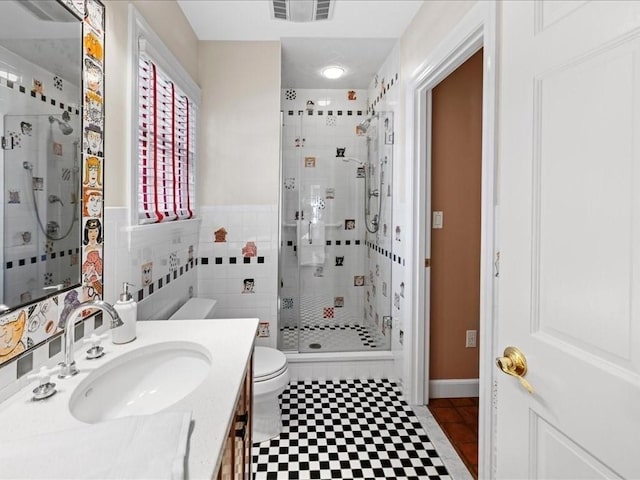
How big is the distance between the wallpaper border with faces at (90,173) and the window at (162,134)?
0.29 m

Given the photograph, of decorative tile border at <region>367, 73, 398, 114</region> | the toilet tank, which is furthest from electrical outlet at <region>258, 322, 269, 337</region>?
decorative tile border at <region>367, 73, 398, 114</region>

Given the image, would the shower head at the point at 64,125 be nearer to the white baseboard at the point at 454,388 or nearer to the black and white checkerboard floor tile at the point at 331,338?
the black and white checkerboard floor tile at the point at 331,338

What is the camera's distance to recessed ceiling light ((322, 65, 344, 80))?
3104 mm

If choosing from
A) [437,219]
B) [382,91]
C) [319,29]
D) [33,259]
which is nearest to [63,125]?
[33,259]

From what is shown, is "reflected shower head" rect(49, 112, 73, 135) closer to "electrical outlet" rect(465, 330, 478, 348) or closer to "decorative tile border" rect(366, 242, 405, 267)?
"decorative tile border" rect(366, 242, 405, 267)

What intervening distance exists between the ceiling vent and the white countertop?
1.91m

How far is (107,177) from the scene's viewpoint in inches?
55.1

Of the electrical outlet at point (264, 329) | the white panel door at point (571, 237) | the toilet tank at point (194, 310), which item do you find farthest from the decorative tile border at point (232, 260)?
the white panel door at point (571, 237)

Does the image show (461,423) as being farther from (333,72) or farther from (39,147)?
(333,72)

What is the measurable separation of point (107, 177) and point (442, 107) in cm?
202

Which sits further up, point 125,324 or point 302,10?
point 302,10

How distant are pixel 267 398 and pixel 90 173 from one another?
4.58ft

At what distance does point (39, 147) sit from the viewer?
1011 millimetres

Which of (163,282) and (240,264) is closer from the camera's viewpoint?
(163,282)
